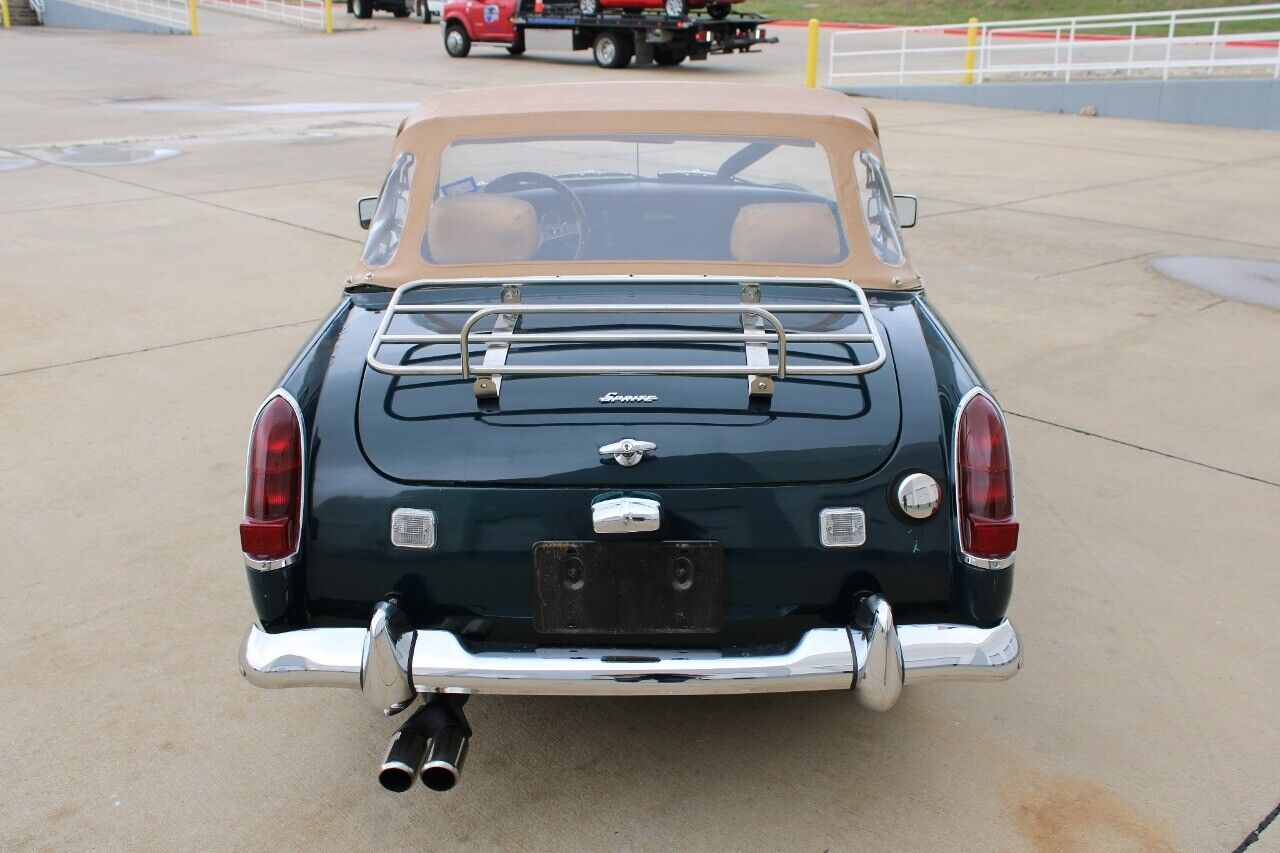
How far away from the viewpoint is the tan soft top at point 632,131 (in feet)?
11.8

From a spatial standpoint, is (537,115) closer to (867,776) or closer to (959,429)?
(959,429)

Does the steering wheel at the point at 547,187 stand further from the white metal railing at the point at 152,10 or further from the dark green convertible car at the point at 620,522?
the white metal railing at the point at 152,10

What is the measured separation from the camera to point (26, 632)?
380cm

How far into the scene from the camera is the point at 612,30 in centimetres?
2288

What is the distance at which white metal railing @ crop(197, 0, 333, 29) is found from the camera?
33.9m

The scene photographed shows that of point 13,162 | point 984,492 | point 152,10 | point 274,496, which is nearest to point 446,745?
point 274,496

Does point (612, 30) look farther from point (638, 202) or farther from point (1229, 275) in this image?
point (638, 202)

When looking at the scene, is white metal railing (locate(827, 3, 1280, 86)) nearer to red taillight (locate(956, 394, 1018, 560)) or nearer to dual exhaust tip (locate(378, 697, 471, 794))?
red taillight (locate(956, 394, 1018, 560))

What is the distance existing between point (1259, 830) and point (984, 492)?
1.07m

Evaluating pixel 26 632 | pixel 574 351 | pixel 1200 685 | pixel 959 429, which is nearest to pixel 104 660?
pixel 26 632

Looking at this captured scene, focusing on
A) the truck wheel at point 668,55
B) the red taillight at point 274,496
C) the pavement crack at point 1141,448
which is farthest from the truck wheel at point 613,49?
the red taillight at point 274,496

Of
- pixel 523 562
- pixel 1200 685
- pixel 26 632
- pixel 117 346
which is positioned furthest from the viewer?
pixel 117 346

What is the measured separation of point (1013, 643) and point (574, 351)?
1.27 m

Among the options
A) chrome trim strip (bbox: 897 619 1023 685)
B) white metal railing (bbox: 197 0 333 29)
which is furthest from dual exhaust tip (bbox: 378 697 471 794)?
white metal railing (bbox: 197 0 333 29)
